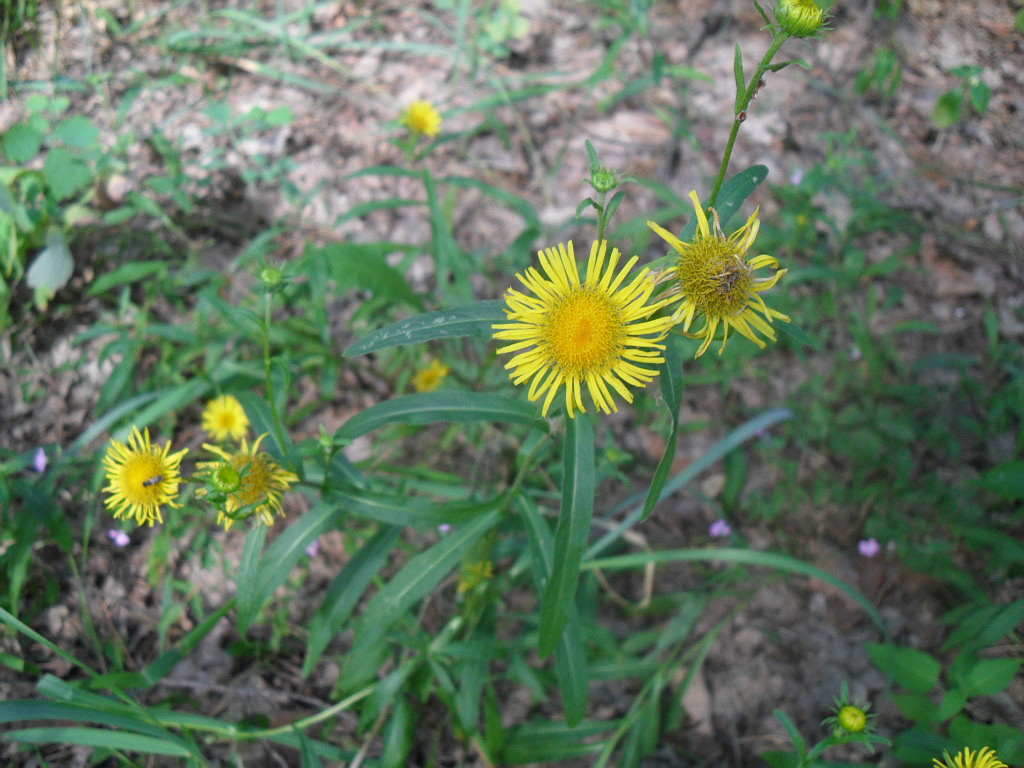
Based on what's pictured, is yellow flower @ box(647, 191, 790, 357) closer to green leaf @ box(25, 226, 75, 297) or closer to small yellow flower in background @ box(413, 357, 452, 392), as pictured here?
→ small yellow flower in background @ box(413, 357, 452, 392)

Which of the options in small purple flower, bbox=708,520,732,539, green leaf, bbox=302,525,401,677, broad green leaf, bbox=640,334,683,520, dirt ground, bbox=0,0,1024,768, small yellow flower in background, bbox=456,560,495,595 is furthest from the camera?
small purple flower, bbox=708,520,732,539

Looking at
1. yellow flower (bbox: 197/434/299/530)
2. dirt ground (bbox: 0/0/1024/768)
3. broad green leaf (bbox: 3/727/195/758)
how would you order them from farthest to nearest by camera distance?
1. dirt ground (bbox: 0/0/1024/768)
2. broad green leaf (bbox: 3/727/195/758)
3. yellow flower (bbox: 197/434/299/530)

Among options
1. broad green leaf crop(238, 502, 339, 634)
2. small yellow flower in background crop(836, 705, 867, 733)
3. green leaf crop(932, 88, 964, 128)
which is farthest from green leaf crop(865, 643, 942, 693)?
green leaf crop(932, 88, 964, 128)

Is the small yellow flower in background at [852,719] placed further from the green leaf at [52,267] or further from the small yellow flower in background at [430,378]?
the green leaf at [52,267]

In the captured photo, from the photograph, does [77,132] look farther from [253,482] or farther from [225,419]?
[253,482]

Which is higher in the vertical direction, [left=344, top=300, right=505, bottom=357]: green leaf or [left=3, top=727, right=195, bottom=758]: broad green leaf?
[left=344, top=300, right=505, bottom=357]: green leaf

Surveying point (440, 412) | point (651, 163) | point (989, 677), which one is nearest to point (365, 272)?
point (440, 412)

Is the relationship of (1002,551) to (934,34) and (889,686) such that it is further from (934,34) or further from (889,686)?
(934,34)
